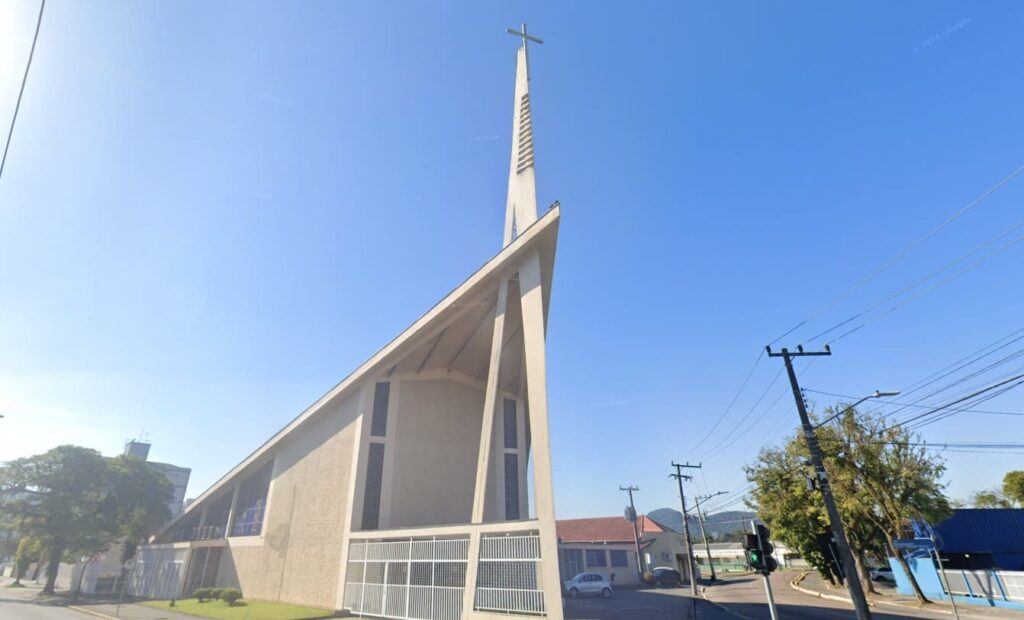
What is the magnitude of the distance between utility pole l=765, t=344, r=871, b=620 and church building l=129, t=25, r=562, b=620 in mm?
7704

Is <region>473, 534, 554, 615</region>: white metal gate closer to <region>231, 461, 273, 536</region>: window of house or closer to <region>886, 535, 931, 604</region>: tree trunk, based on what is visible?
<region>231, 461, 273, 536</region>: window of house

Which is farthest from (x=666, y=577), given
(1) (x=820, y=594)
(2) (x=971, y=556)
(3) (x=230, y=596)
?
(3) (x=230, y=596)

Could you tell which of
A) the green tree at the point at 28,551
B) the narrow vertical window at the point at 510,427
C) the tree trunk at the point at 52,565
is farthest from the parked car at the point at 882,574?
the green tree at the point at 28,551

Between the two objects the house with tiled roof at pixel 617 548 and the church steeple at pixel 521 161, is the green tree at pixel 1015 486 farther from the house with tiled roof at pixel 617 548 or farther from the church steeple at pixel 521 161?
the church steeple at pixel 521 161

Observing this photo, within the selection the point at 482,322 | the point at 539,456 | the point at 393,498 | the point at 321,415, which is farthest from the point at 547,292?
the point at 321,415

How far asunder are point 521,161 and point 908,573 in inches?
1000

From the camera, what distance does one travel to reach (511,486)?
22.1m

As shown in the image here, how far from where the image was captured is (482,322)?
20.1m

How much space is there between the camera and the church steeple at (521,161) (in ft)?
58.3

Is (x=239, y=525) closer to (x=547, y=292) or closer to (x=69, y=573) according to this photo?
(x=547, y=292)

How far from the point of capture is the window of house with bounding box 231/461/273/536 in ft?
84.3

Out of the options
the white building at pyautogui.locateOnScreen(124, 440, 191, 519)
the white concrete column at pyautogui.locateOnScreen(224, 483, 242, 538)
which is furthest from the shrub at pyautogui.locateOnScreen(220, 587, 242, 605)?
the white building at pyautogui.locateOnScreen(124, 440, 191, 519)

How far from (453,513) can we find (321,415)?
8004 mm

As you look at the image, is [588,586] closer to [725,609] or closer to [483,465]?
[725,609]
